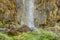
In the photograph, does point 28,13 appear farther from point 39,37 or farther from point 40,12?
point 40,12

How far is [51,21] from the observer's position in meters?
13.6

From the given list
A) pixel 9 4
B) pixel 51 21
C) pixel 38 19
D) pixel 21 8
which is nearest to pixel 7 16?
pixel 9 4

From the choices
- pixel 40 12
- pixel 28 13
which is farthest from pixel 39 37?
pixel 40 12

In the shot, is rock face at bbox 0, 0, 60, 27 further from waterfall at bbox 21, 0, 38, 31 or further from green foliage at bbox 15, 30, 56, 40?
green foliage at bbox 15, 30, 56, 40

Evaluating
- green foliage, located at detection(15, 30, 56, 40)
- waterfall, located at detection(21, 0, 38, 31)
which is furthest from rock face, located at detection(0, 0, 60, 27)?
green foliage, located at detection(15, 30, 56, 40)

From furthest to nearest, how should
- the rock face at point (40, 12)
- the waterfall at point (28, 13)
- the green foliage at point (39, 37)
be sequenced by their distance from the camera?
the rock face at point (40, 12) → the waterfall at point (28, 13) → the green foliage at point (39, 37)

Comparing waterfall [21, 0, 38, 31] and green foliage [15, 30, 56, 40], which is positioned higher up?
waterfall [21, 0, 38, 31]

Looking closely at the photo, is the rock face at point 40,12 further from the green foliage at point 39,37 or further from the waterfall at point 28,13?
the green foliage at point 39,37

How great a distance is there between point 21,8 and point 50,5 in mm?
6305

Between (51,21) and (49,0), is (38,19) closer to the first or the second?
(51,21)

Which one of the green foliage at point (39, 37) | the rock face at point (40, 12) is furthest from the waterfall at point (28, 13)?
the rock face at point (40, 12)

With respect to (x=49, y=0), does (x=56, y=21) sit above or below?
below

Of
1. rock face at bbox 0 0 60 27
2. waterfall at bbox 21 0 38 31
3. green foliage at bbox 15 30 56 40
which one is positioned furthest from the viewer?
rock face at bbox 0 0 60 27

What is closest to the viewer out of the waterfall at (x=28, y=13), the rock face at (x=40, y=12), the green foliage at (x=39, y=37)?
the green foliage at (x=39, y=37)
